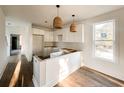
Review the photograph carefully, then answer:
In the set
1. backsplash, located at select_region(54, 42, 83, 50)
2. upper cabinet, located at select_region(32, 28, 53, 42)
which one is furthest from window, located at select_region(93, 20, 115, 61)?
upper cabinet, located at select_region(32, 28, 53, 42)

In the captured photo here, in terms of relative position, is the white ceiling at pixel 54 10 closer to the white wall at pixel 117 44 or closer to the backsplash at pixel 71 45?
the white wall at pixel 117 44

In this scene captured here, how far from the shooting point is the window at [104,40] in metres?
3.98

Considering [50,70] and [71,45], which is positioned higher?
[71,45]

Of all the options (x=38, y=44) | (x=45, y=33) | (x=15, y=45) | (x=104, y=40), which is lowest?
(x=15, y=45)

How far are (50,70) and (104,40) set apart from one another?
2673 millimetres

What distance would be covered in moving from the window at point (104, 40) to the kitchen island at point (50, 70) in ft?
4.76

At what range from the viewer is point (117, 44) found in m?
3.68

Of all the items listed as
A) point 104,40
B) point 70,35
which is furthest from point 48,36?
point 104,40

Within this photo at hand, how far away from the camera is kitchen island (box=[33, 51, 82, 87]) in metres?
2.73

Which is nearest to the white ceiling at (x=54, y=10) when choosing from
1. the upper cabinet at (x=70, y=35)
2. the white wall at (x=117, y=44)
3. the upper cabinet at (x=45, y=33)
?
the white wall at (x=117, y=44)

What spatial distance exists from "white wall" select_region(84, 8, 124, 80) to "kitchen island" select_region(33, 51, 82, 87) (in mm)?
1334

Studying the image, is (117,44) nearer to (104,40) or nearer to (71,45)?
(104,40)

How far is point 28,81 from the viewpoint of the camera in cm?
337
